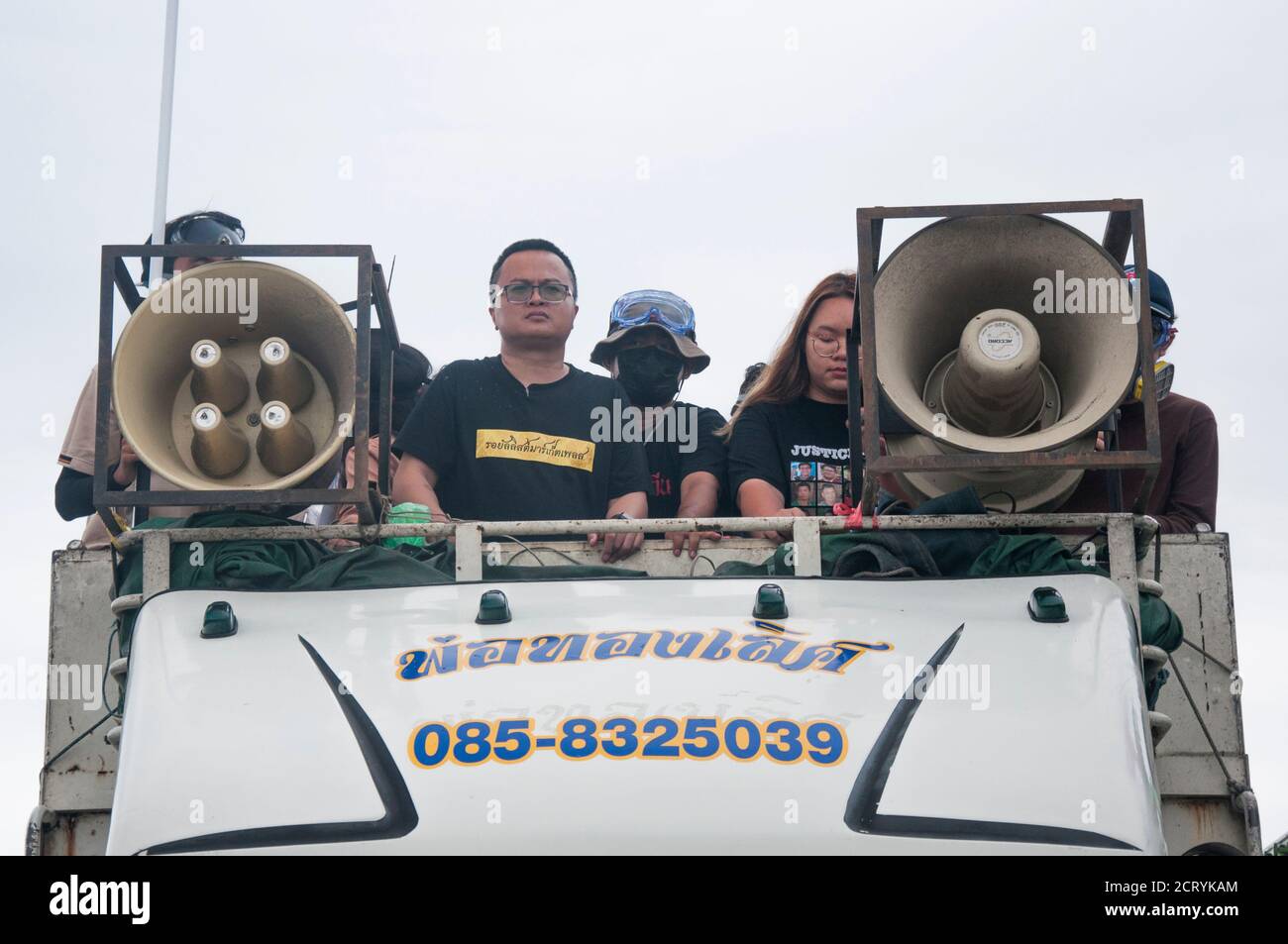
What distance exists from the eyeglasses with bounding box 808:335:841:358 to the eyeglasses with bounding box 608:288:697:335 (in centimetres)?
118

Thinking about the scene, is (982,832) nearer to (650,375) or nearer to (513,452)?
(513,452)

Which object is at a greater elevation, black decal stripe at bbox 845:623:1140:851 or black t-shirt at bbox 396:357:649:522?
black t-shirt at bbox 396:357:649:522

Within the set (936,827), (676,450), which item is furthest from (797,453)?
(936,827)

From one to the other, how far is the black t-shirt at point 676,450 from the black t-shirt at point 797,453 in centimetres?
28

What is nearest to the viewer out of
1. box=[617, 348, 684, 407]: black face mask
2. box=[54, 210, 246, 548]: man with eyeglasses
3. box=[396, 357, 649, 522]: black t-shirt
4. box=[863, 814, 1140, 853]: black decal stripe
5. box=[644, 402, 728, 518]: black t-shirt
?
box=[863, 814, 1140, 853]: black decal stripe

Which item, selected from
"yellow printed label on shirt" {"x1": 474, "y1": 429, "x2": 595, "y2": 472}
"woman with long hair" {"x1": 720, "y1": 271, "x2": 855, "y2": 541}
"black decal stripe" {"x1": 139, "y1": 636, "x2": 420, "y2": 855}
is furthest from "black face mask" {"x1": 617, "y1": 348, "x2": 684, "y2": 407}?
"black decal stripe" {"x1": 139, "y1": 636, "x2": 420, "y2": 855}

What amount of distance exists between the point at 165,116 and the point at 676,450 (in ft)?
10.8

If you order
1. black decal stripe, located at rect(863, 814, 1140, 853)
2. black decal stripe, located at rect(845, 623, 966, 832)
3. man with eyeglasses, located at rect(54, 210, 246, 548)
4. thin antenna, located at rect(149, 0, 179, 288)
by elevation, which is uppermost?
thin antenna, located at rect(149, 0, 179, 288)

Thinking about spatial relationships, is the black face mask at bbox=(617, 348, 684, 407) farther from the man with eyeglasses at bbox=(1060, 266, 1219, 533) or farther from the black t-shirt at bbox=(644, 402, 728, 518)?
the man with eyeglasses at bbox=(1060, 266, 1219, 533)

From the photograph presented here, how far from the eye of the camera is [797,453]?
6.23 m

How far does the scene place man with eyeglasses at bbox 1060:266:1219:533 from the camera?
607cm

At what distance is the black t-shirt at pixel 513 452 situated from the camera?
236 inches

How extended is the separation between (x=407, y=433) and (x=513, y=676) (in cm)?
227

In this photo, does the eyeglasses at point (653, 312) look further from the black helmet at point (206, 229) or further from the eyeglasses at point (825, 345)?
the black helmet at point (206, 229)
